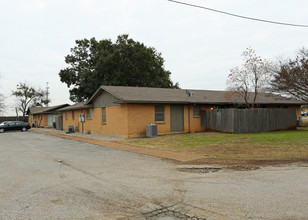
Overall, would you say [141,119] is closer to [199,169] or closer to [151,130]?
[151,130]

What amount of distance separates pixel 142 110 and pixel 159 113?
1.67m

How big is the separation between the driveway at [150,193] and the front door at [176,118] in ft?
41.2

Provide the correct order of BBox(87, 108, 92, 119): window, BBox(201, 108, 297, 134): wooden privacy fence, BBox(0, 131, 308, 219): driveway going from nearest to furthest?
BBox(0, 131, 308, 219): driveway < BBox(201, 108, 297, 134): wooden privacy fence < BBox(87, 108, 92, 119): window

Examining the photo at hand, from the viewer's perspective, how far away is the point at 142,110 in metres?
20.0

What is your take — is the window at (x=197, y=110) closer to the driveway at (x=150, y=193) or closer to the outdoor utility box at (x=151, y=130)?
the outdoor utility box at (x=151, y=130)

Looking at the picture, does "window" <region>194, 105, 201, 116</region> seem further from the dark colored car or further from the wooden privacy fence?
the dark colored car

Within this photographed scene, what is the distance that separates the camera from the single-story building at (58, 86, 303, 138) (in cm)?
1958

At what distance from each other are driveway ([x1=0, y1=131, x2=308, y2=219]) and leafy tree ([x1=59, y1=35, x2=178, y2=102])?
1265 inches

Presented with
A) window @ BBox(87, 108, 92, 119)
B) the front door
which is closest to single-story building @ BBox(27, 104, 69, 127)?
window @ BBox(87, 108, 92, 119)

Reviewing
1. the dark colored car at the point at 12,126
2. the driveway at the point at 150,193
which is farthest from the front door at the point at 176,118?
the dark colored car at the point at 12,126

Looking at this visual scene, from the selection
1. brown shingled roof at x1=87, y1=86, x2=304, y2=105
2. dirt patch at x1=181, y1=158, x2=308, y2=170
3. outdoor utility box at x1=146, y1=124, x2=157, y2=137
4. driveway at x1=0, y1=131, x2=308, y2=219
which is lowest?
dirt patch at x1=181, y1=158, x2=308, y2=170

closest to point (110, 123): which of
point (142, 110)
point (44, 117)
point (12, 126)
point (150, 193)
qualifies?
point (142, 110)

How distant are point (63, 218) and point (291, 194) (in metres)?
4.50

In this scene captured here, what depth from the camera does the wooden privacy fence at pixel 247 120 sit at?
20.4 m
